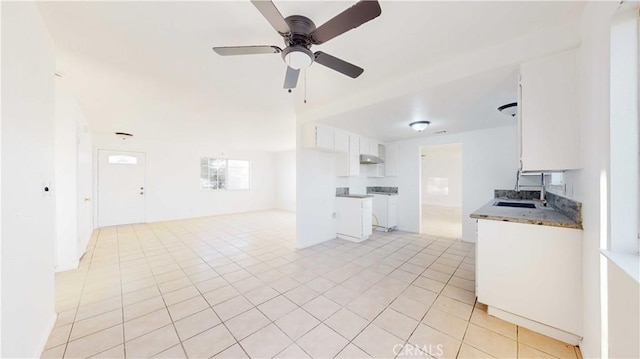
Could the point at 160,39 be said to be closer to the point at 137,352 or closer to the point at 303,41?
the point at 303,41

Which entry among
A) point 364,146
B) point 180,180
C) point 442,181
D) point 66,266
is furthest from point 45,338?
point 442,181

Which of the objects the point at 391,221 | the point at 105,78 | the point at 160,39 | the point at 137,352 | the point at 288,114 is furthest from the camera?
the point at 391,221

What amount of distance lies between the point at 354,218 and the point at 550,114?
10.4 ft

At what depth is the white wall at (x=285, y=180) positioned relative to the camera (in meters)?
8.56

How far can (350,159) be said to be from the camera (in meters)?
4.68

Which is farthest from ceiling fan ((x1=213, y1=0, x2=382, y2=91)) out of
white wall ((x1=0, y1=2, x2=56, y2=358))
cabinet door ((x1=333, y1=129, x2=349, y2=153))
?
cabinet door ((x1=333, y1=129, x2=349, y2=153))

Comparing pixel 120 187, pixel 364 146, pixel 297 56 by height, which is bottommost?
pixel 120 187

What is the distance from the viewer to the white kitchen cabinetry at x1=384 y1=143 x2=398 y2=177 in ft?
18.4

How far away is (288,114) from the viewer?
161 inches

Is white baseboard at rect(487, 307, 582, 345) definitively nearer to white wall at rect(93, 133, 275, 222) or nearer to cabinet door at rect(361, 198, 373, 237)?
cabinet door at rect(361, 198, 373, 237)

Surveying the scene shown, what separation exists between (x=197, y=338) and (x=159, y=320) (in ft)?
1.67

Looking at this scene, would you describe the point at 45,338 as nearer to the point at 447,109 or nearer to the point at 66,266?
the point at 66,266

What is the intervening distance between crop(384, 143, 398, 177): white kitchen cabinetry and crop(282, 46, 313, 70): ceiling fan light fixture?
4409 millimetres

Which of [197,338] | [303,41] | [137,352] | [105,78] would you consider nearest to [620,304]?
[303,41]
